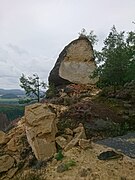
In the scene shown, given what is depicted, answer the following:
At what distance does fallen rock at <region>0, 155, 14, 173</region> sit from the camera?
12086 mm

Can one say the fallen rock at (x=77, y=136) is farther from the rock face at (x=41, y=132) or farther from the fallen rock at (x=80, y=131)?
the rock face at (x=41, y=132)

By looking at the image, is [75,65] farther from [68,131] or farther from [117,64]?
[68,131]

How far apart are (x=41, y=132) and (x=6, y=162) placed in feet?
5.94

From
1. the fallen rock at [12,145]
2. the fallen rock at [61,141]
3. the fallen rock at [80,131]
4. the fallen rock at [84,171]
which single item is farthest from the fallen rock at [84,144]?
the fallen rock at [12,145]

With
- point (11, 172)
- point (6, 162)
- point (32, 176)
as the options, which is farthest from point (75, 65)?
point (32, 176)

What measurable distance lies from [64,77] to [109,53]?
5559 millimetres

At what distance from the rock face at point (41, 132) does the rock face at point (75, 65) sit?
35.4 ft

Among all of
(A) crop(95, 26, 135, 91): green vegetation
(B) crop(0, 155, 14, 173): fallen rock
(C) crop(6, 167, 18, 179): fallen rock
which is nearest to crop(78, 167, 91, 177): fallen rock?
(C) crop(6, 167, 18, 179): fallen rock

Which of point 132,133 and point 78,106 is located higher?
point 78,106

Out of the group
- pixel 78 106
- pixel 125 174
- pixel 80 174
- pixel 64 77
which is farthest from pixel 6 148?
pixel 64 77

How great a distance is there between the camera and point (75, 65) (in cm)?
2428

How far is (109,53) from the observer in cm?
1895

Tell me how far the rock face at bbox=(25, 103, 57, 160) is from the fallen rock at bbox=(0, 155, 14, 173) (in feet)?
3.33

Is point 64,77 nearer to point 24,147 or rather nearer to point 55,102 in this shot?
point 55,102
